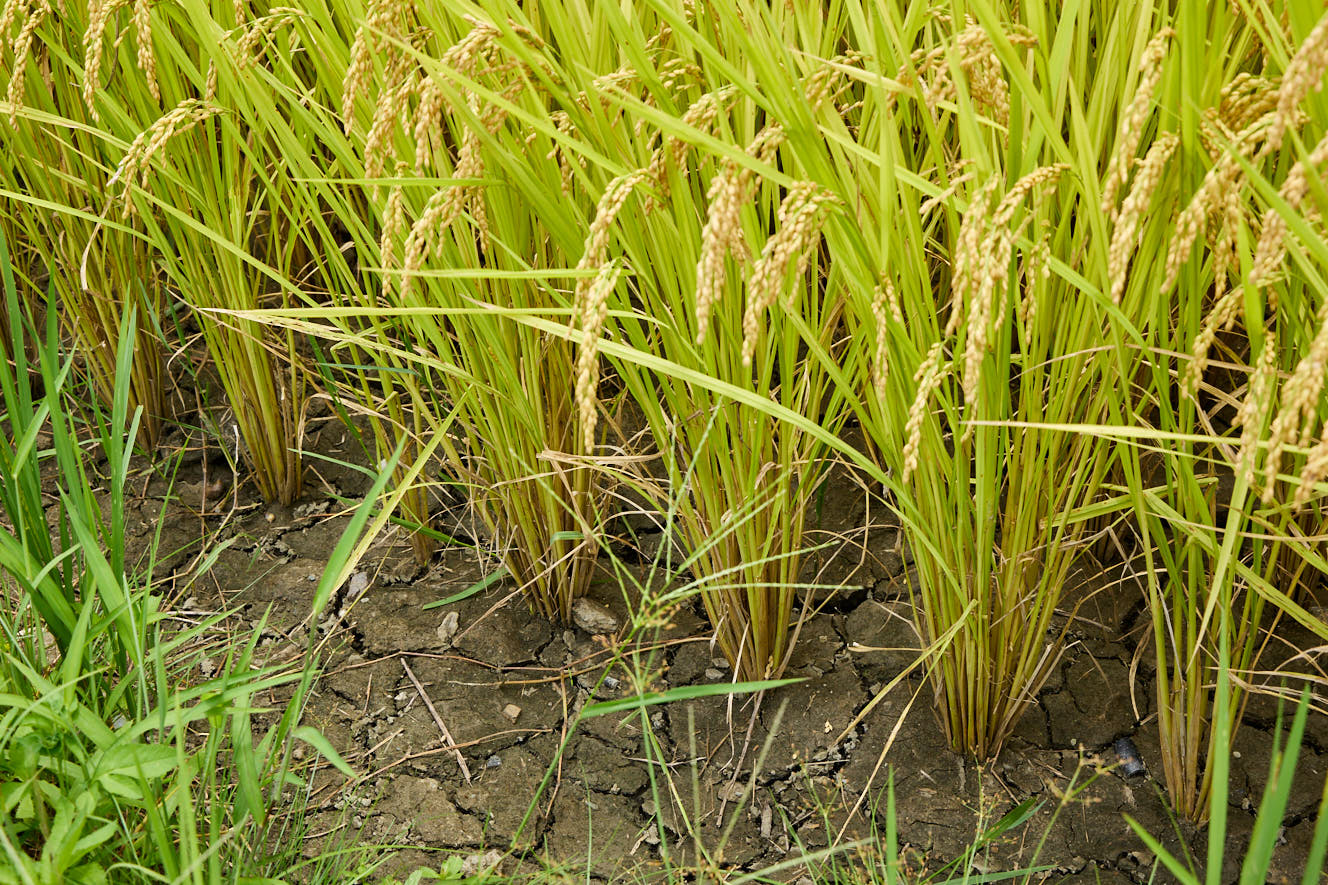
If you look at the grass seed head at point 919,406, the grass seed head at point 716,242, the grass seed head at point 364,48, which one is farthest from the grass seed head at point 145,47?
the grass seed head at point 919,406

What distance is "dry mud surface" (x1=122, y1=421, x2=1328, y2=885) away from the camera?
1.22m

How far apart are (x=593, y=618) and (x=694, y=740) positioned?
0.27 meters

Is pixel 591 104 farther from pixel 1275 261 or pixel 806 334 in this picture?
pixel 1275 261

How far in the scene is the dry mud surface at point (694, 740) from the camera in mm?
1223

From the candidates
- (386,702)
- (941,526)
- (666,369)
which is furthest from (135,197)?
(941,526)

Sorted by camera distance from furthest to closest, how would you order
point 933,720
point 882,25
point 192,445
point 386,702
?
point 192,445 < point 386,702 < point 933,720 < point 882,25

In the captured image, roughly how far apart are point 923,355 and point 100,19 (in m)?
0.84

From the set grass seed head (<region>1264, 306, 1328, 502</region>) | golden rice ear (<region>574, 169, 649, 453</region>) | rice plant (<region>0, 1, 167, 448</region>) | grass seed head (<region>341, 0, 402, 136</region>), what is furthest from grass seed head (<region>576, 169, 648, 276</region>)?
rice plant (<region>0, 1, 167, 448</region>)

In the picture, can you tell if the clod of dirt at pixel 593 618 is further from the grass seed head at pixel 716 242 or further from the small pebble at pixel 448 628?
the grass seed head at pixel 716 242

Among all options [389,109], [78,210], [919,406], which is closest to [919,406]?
[919,406]

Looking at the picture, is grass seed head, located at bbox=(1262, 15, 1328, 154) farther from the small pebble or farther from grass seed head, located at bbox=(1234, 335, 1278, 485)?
the small pebble

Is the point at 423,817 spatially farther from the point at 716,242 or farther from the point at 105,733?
the point at 716,242

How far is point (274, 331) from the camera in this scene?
1.79 meters

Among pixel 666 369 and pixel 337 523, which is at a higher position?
pixel 666 369
